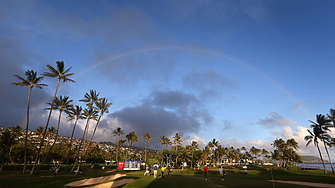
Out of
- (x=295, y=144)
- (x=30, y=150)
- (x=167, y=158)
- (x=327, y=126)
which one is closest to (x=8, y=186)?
(x=30, y=150)

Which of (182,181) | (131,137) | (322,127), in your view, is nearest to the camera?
(182,181)

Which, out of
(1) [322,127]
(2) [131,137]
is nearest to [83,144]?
(2) [131,137]

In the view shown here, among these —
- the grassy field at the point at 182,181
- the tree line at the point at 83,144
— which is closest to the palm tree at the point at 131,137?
the tree line at the point at 83,144

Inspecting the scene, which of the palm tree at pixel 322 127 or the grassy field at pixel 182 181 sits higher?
the palm tree at pixel 322 127

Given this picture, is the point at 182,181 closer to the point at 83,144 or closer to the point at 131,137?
the point at 83,144

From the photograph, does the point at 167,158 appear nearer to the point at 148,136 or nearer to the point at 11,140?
the point at 148,136

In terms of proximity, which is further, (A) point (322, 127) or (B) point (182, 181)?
(A) point (322, 127)

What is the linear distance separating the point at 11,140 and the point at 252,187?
212ft

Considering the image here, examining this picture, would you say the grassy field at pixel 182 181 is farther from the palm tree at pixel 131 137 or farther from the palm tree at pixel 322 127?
the palm tree at pixel 131 137

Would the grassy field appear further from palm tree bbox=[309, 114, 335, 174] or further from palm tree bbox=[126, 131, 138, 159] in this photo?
palm tree bbox=[126, 131, 138, 159]

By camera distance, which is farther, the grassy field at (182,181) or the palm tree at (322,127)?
the palm tree at (322,127)

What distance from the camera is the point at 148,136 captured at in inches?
5379

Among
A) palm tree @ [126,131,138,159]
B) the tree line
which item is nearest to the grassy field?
the tree line

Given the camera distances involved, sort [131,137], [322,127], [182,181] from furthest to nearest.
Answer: [131,137]
[322,127]
[182,181]
